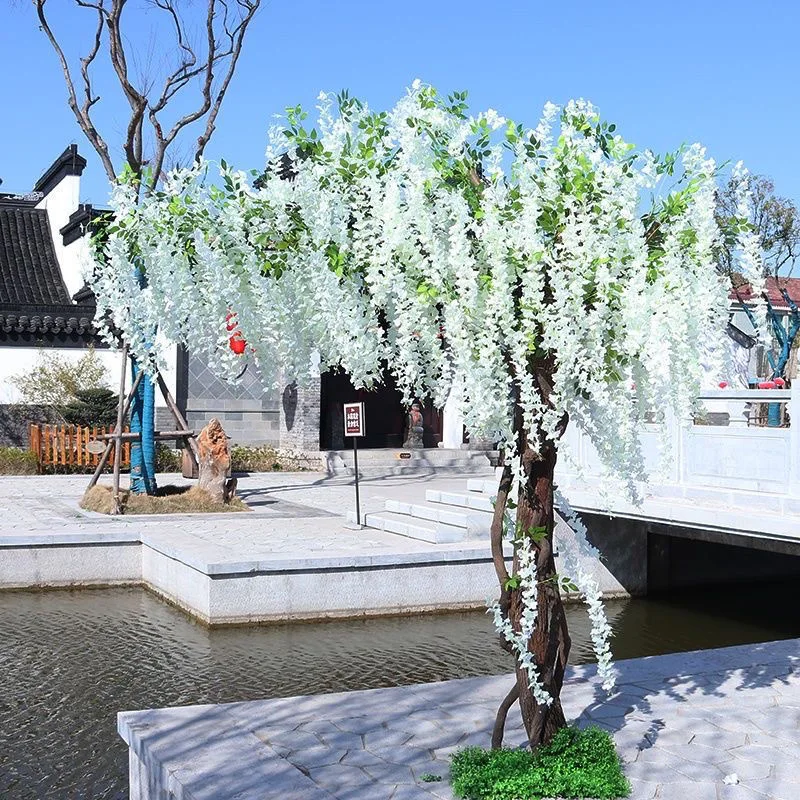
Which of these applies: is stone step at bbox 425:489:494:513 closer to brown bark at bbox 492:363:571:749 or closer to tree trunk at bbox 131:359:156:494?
tree trunk at bbox 131:359:156:494

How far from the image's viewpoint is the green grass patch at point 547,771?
19.0 ft

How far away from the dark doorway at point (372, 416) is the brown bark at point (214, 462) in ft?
33.6

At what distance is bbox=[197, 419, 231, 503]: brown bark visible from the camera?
16.7m

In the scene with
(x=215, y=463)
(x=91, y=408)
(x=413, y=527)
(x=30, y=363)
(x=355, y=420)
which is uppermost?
(x=30, y=363)

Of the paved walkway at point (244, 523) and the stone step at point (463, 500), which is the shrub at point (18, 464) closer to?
the paved walkway at point (244, 523)

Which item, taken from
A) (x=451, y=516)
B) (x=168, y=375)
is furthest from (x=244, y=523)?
(x=168, y=375)

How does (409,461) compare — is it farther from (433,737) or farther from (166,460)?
(433,737)

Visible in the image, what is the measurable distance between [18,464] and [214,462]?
8032 mm

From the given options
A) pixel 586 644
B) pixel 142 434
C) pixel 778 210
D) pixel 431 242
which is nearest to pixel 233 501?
pixel 142 434

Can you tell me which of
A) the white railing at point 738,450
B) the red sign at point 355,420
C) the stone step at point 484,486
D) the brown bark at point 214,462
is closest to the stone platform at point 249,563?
the brown bark at point 214,462

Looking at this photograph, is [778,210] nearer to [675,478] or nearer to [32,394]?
[32,394]

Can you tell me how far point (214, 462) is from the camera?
1703 cm

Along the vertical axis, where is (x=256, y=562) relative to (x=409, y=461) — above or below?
below

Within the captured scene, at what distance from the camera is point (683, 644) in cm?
1205
